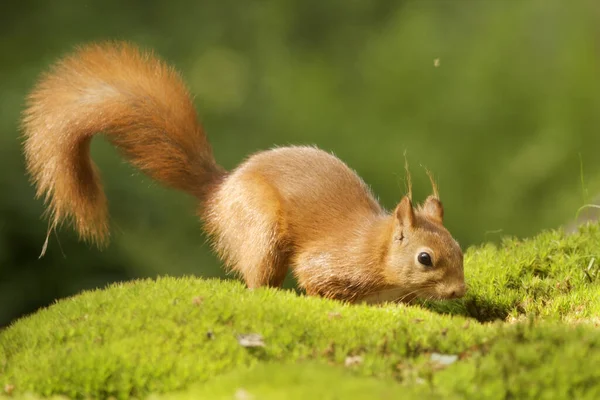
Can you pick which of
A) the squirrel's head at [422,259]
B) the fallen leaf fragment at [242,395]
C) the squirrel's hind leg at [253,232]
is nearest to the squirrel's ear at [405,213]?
the squirrel's head at [422,259]

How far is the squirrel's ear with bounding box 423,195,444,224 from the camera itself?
3758 mm

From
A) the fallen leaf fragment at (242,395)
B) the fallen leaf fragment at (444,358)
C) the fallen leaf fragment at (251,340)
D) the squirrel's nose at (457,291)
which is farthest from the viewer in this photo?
the squirrel's nose at (457,291)

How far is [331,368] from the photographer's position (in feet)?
7.71

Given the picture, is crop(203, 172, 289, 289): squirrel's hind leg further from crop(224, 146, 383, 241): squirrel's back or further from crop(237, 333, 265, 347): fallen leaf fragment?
crop(237, 333, 265, 347): fallen leaf fragment

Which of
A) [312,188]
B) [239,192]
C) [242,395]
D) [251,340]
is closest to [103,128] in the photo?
[239,192]

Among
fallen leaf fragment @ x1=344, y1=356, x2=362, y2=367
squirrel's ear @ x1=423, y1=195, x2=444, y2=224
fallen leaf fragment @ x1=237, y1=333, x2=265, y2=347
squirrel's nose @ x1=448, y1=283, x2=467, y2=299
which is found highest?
squirrel's ear @ x1=423, y1=195, x2=444, y2=224

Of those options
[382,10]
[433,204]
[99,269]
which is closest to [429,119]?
[382,10]

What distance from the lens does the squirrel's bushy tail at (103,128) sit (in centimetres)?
374

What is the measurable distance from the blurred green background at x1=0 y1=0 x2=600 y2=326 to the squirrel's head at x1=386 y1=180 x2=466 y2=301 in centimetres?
199

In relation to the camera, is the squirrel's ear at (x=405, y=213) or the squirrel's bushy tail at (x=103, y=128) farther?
the squirrel's bushy tail at (x=103, y=128)

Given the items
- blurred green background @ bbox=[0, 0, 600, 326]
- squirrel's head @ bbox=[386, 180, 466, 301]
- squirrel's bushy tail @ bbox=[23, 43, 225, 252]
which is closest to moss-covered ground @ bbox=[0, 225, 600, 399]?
squirrel's head @ bbox=[386, 180, 466, 301]

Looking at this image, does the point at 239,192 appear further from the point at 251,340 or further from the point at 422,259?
the point at 251,340

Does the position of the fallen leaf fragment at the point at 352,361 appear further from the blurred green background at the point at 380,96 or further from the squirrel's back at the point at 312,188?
the blurred green background at the point at 380,96

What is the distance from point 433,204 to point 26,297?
2.71m
